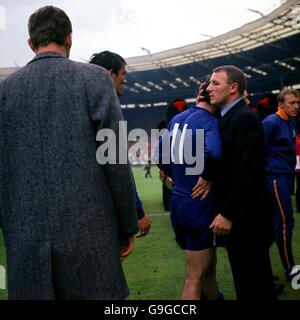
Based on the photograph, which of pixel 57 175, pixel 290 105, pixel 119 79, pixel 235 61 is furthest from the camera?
pixel 235 61

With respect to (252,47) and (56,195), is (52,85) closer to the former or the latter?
(56,195)

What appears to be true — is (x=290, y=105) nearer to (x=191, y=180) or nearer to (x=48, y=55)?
(x=191, y=180)

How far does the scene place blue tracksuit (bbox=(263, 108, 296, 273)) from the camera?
3885mm

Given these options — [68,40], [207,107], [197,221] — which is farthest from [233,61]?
[68,40]

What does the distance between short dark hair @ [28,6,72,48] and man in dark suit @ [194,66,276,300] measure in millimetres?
1049

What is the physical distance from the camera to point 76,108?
174cm

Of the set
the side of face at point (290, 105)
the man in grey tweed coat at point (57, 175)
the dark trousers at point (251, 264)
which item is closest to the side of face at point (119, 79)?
the man in grey tweed coat at point (57, 175)

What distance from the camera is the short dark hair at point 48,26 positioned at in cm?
181

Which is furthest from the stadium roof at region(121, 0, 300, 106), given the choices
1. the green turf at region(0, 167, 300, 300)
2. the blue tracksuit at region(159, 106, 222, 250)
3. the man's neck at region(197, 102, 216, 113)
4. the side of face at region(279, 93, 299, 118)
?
the blue tracksuit at region(159, 106, 222, 250)

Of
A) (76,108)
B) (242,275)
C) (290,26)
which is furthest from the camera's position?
(290,26)

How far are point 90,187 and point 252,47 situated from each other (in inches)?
1153

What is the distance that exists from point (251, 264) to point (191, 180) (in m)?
0.58

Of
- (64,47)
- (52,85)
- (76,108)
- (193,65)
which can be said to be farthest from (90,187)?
(193,65)

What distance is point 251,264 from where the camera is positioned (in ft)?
8.13
